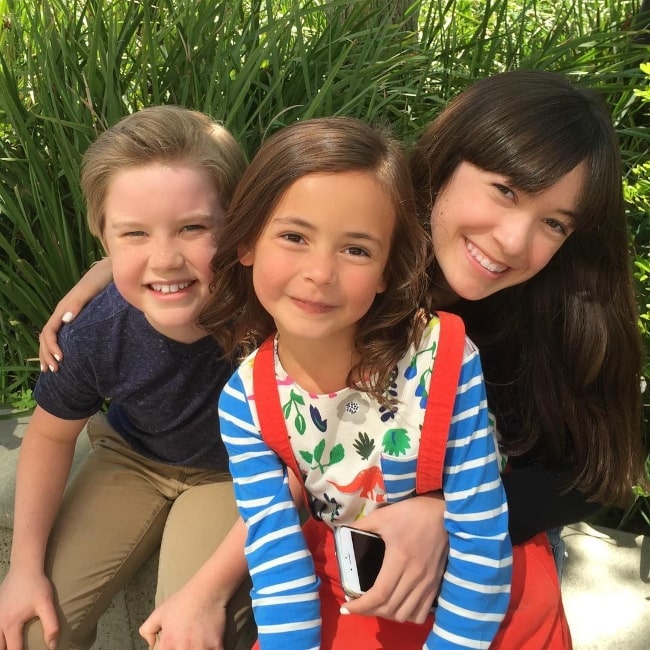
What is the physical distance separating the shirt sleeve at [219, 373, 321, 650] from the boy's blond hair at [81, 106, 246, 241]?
47 cm

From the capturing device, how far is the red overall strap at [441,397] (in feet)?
4.26

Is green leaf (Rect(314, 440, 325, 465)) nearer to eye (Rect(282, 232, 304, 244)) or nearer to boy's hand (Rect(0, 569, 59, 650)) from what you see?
eye (Rect(282, 232, 304, 244))

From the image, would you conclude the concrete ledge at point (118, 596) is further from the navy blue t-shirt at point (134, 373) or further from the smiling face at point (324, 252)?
the smiling face at point (324, 252)

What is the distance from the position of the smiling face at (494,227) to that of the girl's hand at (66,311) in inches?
34.3

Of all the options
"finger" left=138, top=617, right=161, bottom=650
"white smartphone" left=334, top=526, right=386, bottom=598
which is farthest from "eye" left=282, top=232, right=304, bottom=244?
"finger" left=138, top=617, right=161, bottom=650

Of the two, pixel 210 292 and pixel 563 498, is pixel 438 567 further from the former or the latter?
pixel 210 292

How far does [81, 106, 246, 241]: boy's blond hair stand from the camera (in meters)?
1.58

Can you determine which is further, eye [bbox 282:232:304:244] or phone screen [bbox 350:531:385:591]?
phone screen [bbox 350:531:385:591]

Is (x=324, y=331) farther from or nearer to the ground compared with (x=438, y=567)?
farther from the ground

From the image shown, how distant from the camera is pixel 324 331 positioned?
1.27m

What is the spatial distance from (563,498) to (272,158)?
89 cm

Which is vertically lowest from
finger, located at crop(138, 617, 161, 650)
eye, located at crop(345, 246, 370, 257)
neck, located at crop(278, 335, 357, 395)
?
finger, located at crop(138, 617, 161, 650)

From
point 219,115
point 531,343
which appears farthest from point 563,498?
point 219,115

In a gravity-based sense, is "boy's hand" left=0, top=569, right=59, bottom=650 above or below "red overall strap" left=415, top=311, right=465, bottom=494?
below
